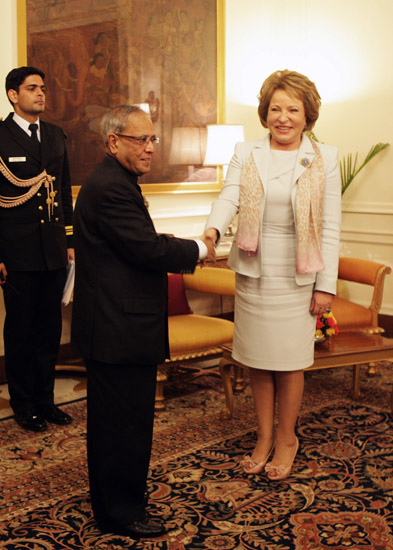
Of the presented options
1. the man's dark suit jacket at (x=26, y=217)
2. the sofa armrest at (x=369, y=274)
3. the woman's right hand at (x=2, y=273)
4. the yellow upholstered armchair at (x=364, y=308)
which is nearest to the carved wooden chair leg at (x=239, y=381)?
the yellow upholstered armchair at (x=364, y=308)

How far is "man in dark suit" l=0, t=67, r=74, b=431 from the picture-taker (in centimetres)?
391

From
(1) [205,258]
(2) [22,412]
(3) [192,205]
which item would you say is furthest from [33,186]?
(3) [192,205]

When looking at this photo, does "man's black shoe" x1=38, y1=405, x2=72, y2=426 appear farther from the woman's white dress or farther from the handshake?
the handshake

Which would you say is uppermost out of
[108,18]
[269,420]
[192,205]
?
[108,18]

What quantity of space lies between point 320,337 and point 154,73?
2747mm

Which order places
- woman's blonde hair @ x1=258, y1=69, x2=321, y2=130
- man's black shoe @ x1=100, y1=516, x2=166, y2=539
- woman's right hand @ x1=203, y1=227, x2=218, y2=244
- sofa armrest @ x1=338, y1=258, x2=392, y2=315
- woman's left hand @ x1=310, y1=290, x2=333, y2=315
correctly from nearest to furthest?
man's black shoe @ x1=100, y1=516, x2=166, y2=539
woman's right hand @ x1=203, y1=227, x2=218, y2=244
woman's blonde hair @ x1=258, y1=69, x2=321, y2=130
woman's left hand @ x1=310, y1=290, x2=333, y2=315
sofa armrest @ x1=338, y1=258, x2=392, y2=315

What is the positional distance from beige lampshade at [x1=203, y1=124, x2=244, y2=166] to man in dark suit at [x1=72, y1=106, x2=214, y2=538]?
3.40m

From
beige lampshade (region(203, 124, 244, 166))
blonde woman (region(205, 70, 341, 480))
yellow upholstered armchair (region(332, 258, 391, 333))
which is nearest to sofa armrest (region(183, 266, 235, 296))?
yellow upholstered armchair (region(332, 258, 391, 333))

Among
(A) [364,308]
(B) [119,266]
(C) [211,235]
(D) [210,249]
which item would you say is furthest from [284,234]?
(A) [364,308]

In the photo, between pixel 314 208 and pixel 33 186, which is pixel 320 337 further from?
pixel 33 186

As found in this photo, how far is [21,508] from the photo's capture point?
3.05m

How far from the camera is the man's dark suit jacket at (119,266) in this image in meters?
2.48

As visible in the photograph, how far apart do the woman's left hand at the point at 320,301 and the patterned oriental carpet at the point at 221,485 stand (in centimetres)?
81

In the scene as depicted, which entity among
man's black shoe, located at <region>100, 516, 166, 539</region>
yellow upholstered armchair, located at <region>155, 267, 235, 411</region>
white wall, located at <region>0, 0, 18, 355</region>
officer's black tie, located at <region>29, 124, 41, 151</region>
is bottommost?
man's black shoe, located at <region>100, 516, 166, 539</region>
